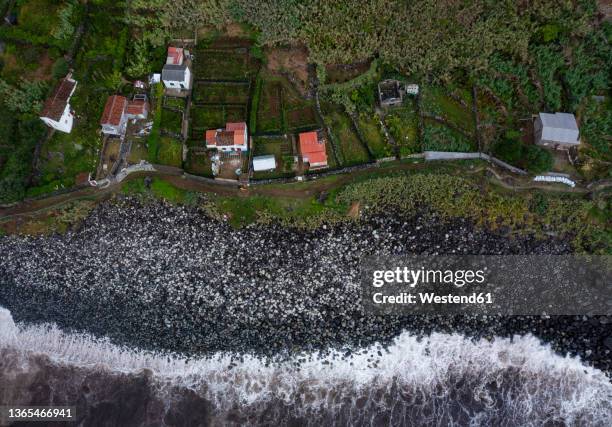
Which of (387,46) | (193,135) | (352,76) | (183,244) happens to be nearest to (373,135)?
(352,76)

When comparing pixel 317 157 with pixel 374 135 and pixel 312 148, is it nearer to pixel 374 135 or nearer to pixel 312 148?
pixel 312 148

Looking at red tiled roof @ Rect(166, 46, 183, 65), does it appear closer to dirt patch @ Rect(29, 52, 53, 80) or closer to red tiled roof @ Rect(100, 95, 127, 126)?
red tiled roof @ Rect(100, 95, 127, 126)

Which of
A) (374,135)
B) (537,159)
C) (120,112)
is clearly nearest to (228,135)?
(120,112)

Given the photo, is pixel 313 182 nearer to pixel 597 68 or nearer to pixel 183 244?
pixel 183 244

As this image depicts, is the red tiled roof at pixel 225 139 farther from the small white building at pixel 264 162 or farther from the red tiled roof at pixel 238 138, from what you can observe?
the small white building at pixel 264 162

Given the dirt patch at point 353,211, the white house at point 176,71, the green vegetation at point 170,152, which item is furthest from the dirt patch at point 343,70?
the green vegetation at point 170,152

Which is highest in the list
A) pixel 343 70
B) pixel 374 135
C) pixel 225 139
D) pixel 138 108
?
pixel 343 70

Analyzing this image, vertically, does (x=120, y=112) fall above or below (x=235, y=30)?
below
